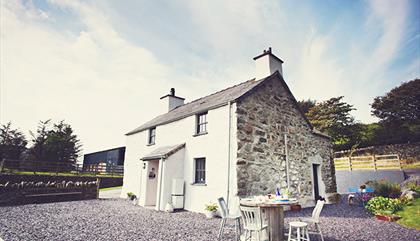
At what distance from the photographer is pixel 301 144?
12031 millimetres

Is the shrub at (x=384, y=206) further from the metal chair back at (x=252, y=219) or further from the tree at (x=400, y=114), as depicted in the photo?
the tree at (x=400, y=114)

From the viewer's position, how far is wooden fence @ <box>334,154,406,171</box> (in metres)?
16.2

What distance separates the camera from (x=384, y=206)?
27.8 feet

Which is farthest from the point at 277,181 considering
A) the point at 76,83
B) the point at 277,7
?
the point at 76,83

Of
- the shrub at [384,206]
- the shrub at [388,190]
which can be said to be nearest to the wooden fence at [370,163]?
the shrub at [388,190]

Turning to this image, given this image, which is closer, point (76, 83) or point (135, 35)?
point (135, 35)

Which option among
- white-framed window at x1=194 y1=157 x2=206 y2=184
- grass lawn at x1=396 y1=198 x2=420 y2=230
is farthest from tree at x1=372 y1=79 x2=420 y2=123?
white-framed window at x1=194 y1=157 x2=206 y2=184

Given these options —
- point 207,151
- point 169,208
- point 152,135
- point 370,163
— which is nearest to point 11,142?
point 152,135

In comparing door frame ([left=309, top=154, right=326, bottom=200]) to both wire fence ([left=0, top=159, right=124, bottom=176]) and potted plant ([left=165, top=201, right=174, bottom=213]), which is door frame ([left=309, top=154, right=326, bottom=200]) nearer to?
potted plant ([left=165, top=201, right=174, bottom=213])

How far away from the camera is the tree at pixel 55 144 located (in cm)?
2392

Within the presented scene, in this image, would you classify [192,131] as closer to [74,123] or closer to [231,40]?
[231,40]

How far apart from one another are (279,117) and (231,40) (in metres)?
4.58

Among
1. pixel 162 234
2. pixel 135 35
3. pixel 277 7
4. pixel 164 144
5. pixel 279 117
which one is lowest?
pixel 162 234

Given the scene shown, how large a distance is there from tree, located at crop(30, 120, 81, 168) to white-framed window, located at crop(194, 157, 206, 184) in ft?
69.0
